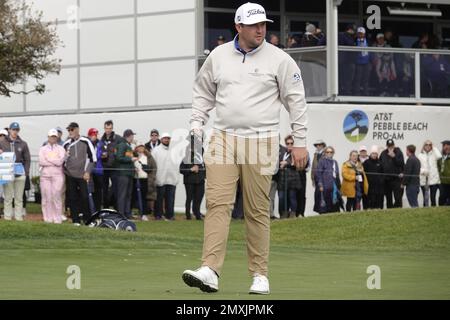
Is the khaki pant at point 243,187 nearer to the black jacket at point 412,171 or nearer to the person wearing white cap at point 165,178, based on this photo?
the person wearing white cap at point 165,178

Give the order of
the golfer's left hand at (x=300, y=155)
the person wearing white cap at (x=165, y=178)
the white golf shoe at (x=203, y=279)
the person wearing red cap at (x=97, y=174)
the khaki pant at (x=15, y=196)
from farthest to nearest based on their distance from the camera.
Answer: the person wearing white cap at (x=165, y=178), the person wearing red cap at (x=97, y=174), the khaki pant at (x=15, y=196), the golfer's left hand at (x=300, y=155), the white golf shoe at (x=203, y=279)

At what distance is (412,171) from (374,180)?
3.79ft

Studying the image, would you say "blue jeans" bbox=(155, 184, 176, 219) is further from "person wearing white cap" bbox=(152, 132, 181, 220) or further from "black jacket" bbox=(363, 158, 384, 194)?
"black jacket" bbox=(363, 158, 384, 194)

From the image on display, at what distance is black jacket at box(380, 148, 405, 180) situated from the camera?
29750 mm

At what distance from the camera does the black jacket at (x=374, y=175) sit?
29469 millimetres

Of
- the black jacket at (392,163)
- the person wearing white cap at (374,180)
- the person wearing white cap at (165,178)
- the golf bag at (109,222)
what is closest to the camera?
the golf bag at (109,222)

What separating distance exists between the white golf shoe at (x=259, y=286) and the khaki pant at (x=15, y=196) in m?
16.4

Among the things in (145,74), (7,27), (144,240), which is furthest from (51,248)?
(145,74)

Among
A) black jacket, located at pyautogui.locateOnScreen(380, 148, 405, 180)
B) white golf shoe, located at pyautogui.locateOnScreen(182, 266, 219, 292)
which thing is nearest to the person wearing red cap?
black jacket, located at pyautogui.locateOnScreen(380, 148, 405, 180)

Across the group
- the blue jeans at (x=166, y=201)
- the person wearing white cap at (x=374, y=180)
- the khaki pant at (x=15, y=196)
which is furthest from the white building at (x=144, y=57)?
the khaki pant at (x=15, y=196)

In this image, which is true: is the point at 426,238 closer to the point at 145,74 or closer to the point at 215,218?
the point at 215,218

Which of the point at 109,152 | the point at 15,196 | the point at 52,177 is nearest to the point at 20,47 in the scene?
the point at 109,152

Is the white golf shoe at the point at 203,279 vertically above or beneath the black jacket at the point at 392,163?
beneath

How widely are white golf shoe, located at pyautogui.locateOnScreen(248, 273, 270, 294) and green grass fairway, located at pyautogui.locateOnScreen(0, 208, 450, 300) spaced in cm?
10
